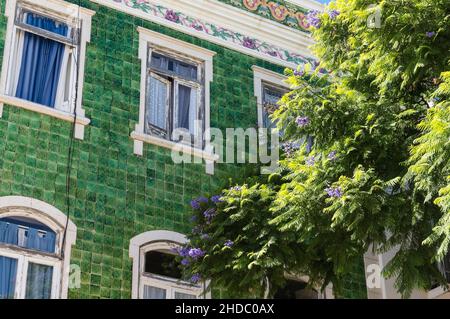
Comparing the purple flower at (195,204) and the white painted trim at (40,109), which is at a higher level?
the white painted trim at (40,109)

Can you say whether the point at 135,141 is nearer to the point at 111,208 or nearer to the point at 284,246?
the point at 111,208

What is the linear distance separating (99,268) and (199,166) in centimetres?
275

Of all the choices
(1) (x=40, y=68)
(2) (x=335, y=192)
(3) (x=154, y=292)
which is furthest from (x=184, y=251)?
(1) (x=40, y=68)

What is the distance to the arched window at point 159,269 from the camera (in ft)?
46.2

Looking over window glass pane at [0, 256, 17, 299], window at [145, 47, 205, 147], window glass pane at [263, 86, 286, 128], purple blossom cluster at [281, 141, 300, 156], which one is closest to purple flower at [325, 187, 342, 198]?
purple blossom cluster at [281, 141, 300, 156]

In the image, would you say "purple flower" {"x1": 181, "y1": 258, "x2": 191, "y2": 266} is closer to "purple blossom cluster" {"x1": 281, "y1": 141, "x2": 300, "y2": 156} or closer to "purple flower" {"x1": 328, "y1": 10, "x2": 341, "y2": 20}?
"purple blossom cluster" {"x1": 281, "y1": 141, "x2": 300, "y2": 156}

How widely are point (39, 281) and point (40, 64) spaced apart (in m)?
3.75

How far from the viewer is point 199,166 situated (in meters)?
15.5

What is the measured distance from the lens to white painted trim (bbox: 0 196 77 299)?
527 inches

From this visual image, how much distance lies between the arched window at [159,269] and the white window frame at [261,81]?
3257 mm

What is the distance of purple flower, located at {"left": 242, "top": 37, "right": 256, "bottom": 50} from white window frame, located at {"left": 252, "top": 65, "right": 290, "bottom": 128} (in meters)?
0.42

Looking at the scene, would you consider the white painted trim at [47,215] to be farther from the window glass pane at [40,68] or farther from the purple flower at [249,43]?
the purple flower at [249,43]

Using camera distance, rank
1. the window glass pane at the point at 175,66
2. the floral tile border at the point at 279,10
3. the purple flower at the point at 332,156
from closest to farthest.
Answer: the purple flower at the point at 332,156 < the window glass pane at the point at 175,66 < the floral tile border at the point at 279,10

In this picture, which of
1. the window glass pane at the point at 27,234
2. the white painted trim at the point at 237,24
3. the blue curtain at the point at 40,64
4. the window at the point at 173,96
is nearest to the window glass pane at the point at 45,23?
the blue curtain at the point at 40,64
